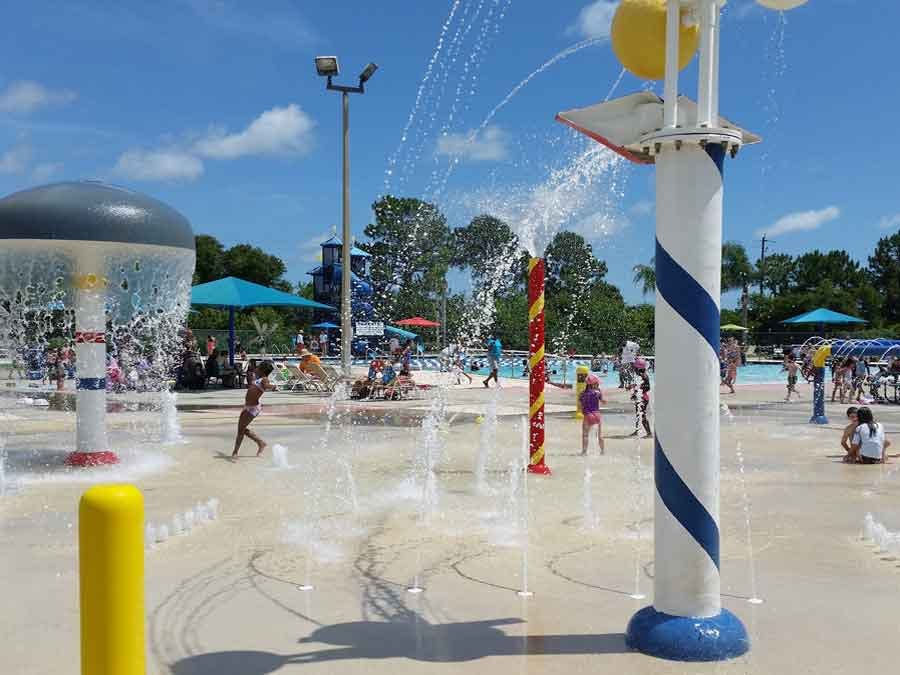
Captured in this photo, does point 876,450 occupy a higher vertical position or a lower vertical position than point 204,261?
lower

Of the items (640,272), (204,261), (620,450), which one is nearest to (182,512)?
(620,450)

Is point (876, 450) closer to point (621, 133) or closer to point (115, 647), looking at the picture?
point (621, 133)

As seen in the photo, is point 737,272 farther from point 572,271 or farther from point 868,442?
point 868,442

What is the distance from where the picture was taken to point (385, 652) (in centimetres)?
447

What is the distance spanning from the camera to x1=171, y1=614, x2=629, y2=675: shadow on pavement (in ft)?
14.2

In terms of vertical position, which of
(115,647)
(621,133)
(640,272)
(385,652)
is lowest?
(385,652)

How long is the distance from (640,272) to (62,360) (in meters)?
39.5

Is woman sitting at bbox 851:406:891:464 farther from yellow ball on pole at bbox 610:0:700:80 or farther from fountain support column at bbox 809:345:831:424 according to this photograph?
A: yellow ball on pole at bbox 610:0:700:80

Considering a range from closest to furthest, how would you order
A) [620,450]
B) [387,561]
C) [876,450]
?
[387,561] → [876,450] → [620,450]

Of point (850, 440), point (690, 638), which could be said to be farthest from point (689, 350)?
point (850, 440)

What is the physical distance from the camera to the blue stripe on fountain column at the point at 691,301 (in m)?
4.36

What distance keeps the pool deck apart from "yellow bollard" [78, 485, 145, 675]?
1.54 meters

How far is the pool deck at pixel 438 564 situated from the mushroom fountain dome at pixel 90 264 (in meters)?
1.36

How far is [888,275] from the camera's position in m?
64.6
